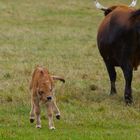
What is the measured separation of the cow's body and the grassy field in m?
0.77

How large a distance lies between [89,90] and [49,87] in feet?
16.8

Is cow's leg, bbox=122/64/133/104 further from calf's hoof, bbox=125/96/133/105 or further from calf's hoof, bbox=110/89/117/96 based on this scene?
calf's hoof, bbox=110/89/117/96

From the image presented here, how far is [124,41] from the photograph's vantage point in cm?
1338

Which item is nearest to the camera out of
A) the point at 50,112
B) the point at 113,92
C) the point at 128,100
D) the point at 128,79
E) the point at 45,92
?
the point at 45,92

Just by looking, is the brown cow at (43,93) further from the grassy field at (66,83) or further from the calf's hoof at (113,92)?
the calf's hoof at (113,92)

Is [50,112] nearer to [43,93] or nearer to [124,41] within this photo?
[43,93]

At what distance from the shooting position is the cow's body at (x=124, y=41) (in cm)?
1328

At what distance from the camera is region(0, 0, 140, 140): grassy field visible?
34.0 feet

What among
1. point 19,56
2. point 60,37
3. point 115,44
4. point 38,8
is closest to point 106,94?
point 115,44

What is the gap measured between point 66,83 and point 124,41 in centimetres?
270

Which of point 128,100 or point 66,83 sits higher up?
point 128,100

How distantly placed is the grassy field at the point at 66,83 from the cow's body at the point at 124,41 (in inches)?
30.4

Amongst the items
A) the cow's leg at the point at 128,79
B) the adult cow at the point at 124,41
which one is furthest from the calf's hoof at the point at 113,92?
the cow's leg at the point at 128,79

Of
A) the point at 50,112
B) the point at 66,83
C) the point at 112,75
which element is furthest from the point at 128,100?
the point at 50,112
